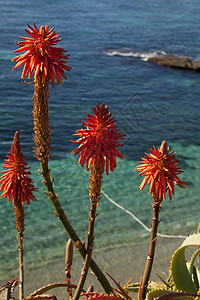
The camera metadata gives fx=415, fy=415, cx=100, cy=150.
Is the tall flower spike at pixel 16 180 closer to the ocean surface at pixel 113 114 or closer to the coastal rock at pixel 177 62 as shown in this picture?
the ocean surface at pixel 113 114

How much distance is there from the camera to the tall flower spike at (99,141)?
134cm

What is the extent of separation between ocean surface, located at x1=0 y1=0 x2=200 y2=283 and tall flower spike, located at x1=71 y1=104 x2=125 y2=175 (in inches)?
182

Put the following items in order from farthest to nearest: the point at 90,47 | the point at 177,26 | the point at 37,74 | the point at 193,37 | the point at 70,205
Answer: the point at 177,26
the point at 193,37
the point at 90,47
the point at 70,205
the point at 37,74

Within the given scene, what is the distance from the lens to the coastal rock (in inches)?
682

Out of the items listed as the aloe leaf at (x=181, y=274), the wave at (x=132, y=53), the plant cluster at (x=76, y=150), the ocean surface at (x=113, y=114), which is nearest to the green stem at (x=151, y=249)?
the plant cluster at (x=76, y=150)

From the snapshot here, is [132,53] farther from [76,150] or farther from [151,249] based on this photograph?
[76,150]

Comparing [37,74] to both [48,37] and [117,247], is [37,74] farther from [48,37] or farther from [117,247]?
[117,247]

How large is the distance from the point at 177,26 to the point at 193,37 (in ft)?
12.2

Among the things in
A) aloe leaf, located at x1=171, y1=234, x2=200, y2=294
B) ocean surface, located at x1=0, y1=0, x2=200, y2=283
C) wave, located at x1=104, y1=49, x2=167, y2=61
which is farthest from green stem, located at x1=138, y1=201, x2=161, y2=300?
wave, located at x1=104, y1=49, x2=167, y2=61

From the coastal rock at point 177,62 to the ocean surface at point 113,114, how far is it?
357 mm

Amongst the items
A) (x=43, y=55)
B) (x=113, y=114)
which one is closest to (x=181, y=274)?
(x=43, y=55)

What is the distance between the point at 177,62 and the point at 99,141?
665 inches

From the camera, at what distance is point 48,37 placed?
1.33 m

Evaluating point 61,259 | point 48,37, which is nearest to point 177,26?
point 61,259
